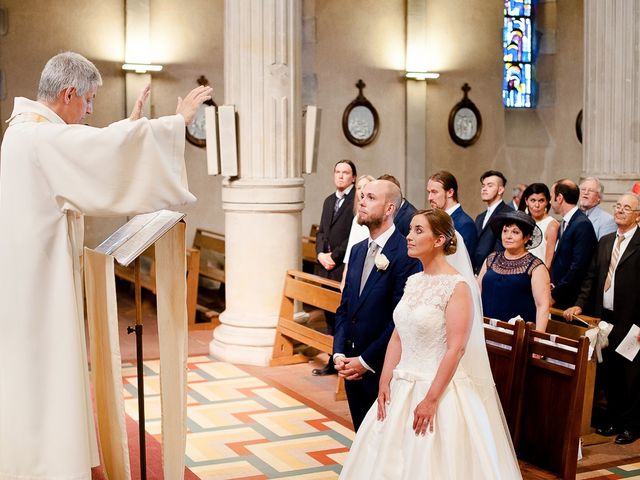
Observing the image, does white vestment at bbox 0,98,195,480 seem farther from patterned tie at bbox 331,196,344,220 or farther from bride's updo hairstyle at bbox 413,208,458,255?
patterned tie at bbox 331,196,344,220

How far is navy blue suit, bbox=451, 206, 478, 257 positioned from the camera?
7641 millimetres

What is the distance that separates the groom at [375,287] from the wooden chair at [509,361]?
1.01m

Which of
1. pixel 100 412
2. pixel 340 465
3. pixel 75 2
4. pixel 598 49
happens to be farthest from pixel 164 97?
pixel 100 412

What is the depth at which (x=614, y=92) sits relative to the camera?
9695 millimetres

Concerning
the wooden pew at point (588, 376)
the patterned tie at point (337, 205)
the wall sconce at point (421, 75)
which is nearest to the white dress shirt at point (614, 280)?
the wooden pew at point (588, 376)

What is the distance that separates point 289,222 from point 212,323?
232 cm

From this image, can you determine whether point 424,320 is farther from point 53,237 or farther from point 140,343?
point 53,237

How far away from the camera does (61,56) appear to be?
159 inches

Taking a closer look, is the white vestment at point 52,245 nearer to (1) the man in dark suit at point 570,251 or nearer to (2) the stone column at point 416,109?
(1) the man in dark suit at point 570,251

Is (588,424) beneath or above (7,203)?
beneath

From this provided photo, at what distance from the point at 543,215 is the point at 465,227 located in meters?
0.75

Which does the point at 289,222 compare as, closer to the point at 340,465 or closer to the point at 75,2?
the point at 340,465

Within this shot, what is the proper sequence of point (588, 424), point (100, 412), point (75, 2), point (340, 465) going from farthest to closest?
point (75, 2)
point (588, 424)
point (340, 465)
point (100, 412)

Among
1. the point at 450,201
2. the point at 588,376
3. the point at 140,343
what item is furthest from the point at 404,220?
the point at 140,343
